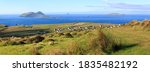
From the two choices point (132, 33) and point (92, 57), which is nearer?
point (92, 57)

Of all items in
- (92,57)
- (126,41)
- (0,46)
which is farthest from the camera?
(0,46)

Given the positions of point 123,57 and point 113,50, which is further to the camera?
point 113,50

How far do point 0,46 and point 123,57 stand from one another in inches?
354

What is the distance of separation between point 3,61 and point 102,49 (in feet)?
14.8

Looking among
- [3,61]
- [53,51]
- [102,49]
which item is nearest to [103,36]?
[102,49]

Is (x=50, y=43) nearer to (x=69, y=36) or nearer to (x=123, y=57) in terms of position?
(x=69, y=36)

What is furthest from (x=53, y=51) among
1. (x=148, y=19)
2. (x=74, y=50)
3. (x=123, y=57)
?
(x=148, y=19)

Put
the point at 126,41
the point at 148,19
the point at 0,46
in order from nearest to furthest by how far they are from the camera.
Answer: the point at 126,41
the point at 0,46
the point at 148,19

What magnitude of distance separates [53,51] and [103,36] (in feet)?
6.72

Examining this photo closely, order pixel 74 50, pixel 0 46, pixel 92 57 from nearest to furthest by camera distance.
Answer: pixel 92 57 → pixel 74 50 → pixel 0 46

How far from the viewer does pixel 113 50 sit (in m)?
15.5

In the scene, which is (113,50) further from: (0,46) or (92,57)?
(0,46)

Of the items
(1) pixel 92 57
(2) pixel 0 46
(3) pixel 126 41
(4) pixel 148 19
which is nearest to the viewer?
(1) pixel 92 57

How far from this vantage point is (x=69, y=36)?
66.2ft
